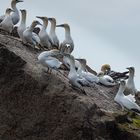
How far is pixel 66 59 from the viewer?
3131 cm

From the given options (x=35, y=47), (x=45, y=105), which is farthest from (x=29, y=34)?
(x=45, y=105)

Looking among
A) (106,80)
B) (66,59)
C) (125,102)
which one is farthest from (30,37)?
(125,102)

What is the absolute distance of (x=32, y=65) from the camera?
28.3 meters

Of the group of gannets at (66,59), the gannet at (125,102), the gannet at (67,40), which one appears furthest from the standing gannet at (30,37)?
the gannet at (125,102)

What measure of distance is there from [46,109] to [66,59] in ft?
15.9

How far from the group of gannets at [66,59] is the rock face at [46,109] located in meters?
0.42

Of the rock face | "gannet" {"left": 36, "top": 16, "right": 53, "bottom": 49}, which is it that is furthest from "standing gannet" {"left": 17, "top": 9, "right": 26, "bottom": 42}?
the rock face

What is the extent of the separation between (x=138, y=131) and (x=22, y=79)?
14.3 ft

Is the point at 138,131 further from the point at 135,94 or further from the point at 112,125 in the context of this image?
the point at 135,94

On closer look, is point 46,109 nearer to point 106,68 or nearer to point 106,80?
point 106,80

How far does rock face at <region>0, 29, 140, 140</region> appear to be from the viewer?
85.7ft

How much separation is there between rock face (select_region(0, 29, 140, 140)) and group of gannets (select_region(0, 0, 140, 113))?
1.39ft

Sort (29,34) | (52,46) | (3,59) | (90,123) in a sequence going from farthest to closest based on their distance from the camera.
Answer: (52,46) < (29,34) < (3,59) < (90,123)

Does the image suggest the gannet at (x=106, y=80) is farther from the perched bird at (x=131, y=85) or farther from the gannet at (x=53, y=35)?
the gannet at (x=53, y=35)
